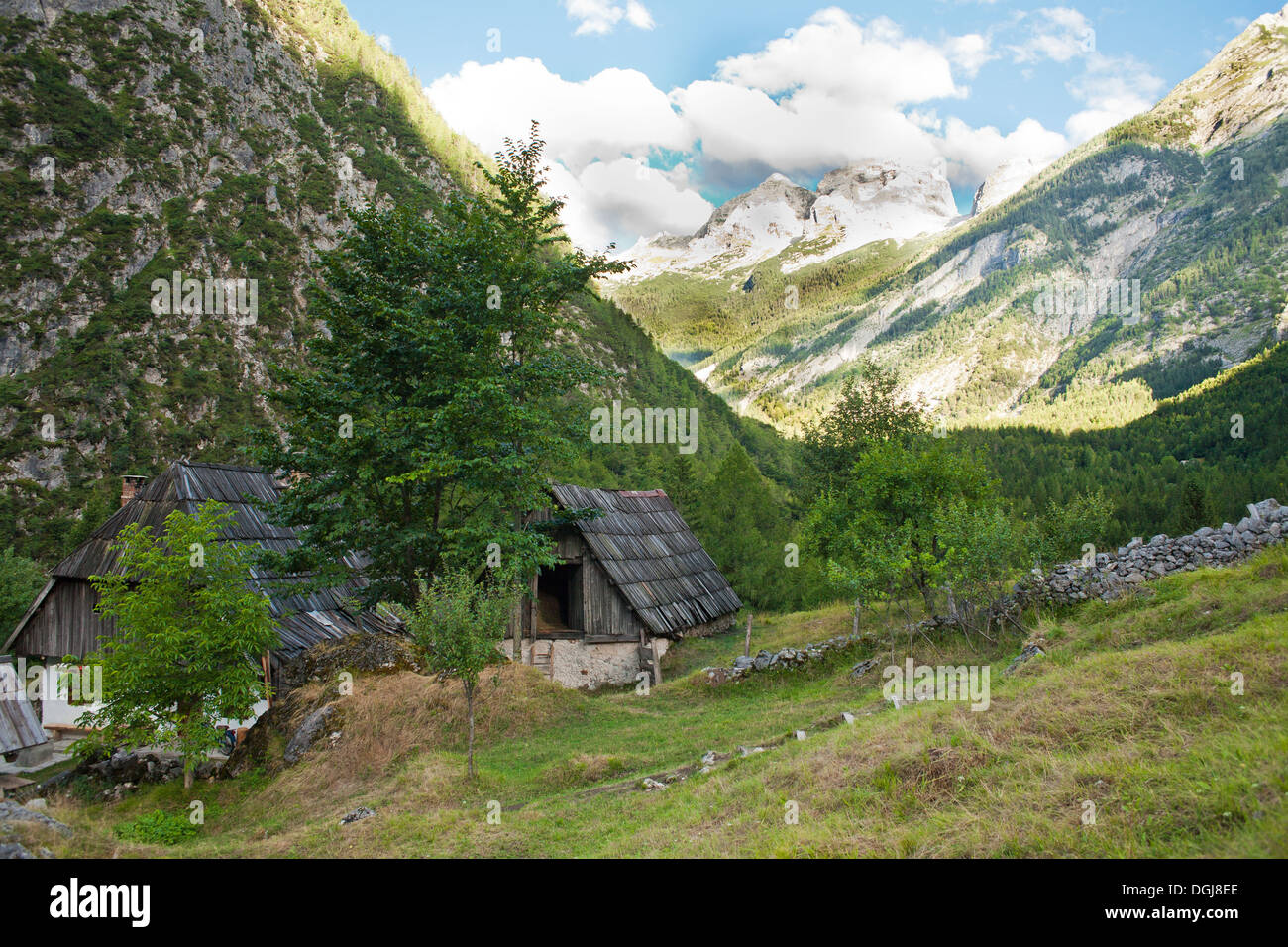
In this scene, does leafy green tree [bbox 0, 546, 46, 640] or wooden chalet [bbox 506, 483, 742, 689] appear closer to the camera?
wooden chalet [bbox 506, 483, 742, 689]

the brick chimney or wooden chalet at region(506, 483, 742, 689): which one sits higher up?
the brick chimney

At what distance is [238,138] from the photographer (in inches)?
3337

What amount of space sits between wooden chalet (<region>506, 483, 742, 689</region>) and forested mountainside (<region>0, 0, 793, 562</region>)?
29.2 metres

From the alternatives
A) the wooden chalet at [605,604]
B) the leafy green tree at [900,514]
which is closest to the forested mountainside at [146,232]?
the wooden chalet at [605,604]

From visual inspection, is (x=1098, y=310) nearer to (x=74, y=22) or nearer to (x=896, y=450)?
(x=896, y=450)

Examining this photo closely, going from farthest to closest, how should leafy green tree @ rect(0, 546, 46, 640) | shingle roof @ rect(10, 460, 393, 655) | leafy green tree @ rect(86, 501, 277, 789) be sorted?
leafy green tree @ rect(0, 546, 46, 640)
shingle roof @ rect(10, 460, 393, 655)
leafy green tree @ rect(86, 501, 277, 789)

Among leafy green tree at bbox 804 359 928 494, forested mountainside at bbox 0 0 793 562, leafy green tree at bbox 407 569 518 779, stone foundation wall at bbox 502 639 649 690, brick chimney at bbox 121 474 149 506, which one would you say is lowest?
stone foundation wall at bbox 502 639 649 690

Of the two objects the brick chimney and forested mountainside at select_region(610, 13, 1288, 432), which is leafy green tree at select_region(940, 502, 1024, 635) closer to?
the brick chimney

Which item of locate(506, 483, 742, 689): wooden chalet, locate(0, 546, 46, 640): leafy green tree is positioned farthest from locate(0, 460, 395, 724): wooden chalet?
locate(0, 546, 46, 640): leafy green tree

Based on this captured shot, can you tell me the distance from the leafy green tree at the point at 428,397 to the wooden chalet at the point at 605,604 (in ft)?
12.4

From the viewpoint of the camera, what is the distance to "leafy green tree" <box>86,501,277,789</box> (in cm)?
1226

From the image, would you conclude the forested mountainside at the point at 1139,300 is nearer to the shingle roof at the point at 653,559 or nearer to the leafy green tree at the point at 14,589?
the shingle roof at the point at 653,559

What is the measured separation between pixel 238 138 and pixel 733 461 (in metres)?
89.8

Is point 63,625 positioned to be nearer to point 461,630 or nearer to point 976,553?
point 461,630
